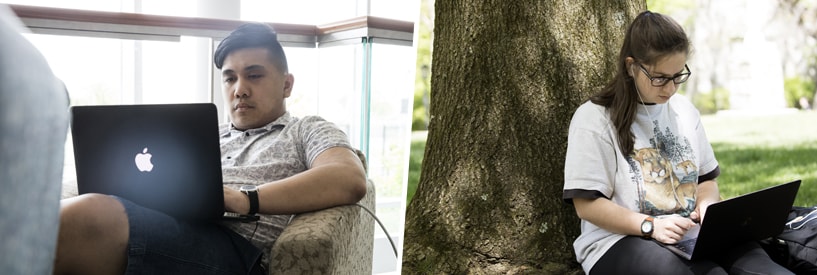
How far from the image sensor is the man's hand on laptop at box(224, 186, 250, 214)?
46.8 inches

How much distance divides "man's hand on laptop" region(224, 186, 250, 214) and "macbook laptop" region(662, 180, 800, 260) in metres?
0.64

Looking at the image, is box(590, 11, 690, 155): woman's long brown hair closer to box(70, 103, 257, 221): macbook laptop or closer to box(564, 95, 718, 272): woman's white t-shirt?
box(564, 95, 718, 272): woman's white t-shirt

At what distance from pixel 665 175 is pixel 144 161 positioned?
2.64 ft

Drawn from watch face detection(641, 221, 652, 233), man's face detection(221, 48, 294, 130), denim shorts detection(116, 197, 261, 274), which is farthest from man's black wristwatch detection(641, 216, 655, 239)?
man's face detection(221, 48, 294, 130)

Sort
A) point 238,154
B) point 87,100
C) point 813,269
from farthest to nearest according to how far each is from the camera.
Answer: point 87,100
point 238,154
point 813,269

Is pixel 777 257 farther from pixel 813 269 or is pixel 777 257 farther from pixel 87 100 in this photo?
pixel 87 100

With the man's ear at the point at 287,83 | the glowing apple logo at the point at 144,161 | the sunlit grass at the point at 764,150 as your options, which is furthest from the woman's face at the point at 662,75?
the sunlit grass at the point at 764,150

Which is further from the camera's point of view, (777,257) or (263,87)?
(263,87)

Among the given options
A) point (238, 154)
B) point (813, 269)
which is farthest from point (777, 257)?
point (238, 154)

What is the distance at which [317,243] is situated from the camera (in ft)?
3.63

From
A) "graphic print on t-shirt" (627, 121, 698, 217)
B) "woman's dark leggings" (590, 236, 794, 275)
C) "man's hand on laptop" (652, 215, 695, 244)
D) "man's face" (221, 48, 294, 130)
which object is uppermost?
"man's face" (221, 48, 294, 130)

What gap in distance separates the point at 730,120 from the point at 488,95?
223 centimetres

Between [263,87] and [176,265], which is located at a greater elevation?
[263,87]

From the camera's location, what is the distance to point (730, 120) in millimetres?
3312
